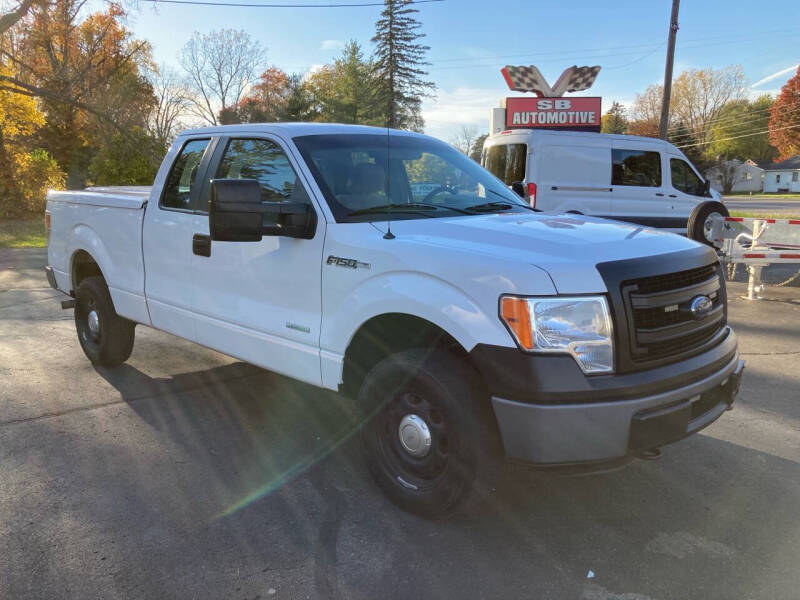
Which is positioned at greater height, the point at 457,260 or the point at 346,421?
the point at 457,260

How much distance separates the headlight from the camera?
101 inches

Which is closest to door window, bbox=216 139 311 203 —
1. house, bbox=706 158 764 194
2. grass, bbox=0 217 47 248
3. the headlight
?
the headlight

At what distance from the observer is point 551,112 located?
21.0 m

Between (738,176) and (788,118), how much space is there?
21.2m

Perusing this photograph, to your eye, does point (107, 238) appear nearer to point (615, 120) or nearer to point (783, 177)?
point (615, 120)

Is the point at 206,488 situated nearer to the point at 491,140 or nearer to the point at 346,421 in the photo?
the point at 346,421

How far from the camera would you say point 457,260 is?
110 inches

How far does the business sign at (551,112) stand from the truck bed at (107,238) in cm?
1697

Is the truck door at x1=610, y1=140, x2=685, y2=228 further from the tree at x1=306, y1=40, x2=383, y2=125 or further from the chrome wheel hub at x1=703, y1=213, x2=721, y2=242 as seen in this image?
the tree at x1=306, y1=40, x2=383, y2=125

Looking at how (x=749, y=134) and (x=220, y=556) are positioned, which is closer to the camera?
(x=220, y=556)

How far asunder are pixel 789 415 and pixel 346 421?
3.17m

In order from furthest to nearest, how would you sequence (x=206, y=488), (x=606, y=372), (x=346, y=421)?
(x=346, y=421)
(x=206, y=488)
(x=606, y=372)

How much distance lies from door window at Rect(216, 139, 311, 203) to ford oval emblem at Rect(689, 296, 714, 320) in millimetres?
2057

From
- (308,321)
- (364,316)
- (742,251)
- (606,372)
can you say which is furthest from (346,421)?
(742,251)
